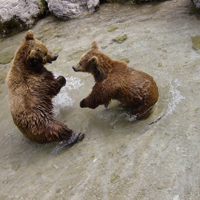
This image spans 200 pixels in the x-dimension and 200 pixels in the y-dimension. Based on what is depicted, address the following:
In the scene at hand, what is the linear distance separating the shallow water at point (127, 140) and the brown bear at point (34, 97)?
1.22 feet

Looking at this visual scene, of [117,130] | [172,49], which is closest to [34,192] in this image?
[117,130]

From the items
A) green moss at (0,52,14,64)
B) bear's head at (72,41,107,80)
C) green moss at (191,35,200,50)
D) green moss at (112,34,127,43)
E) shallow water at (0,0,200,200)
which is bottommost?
shallow water at (0,0,200,200)

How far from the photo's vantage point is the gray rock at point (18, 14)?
8.52 m

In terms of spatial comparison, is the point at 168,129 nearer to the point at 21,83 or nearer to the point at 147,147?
the point at 147,147

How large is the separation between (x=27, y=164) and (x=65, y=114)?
143 centimetres

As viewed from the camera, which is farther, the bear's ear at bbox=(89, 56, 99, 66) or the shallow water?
the bear's ear at bbox=(89, 56, 99, 66)

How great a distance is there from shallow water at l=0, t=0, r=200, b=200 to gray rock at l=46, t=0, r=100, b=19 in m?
2.45

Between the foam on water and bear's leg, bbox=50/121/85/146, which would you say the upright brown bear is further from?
the foam on water

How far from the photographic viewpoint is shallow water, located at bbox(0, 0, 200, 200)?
2912 mm

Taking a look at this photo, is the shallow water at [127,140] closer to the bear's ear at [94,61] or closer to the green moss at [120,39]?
the green moss at [120,39]

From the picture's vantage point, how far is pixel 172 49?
18.5ft

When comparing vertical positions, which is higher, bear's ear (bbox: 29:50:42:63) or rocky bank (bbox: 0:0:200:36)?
rocky bank (bbox: 0:0:200:36)

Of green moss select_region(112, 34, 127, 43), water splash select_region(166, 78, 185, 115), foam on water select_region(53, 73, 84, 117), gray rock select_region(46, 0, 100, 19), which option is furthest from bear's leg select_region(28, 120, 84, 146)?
gray rock select_region(46, 0, 100, 19)

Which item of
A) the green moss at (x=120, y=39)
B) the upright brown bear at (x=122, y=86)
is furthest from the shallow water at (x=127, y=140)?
the upright brown bear at (x=122, y=86)
